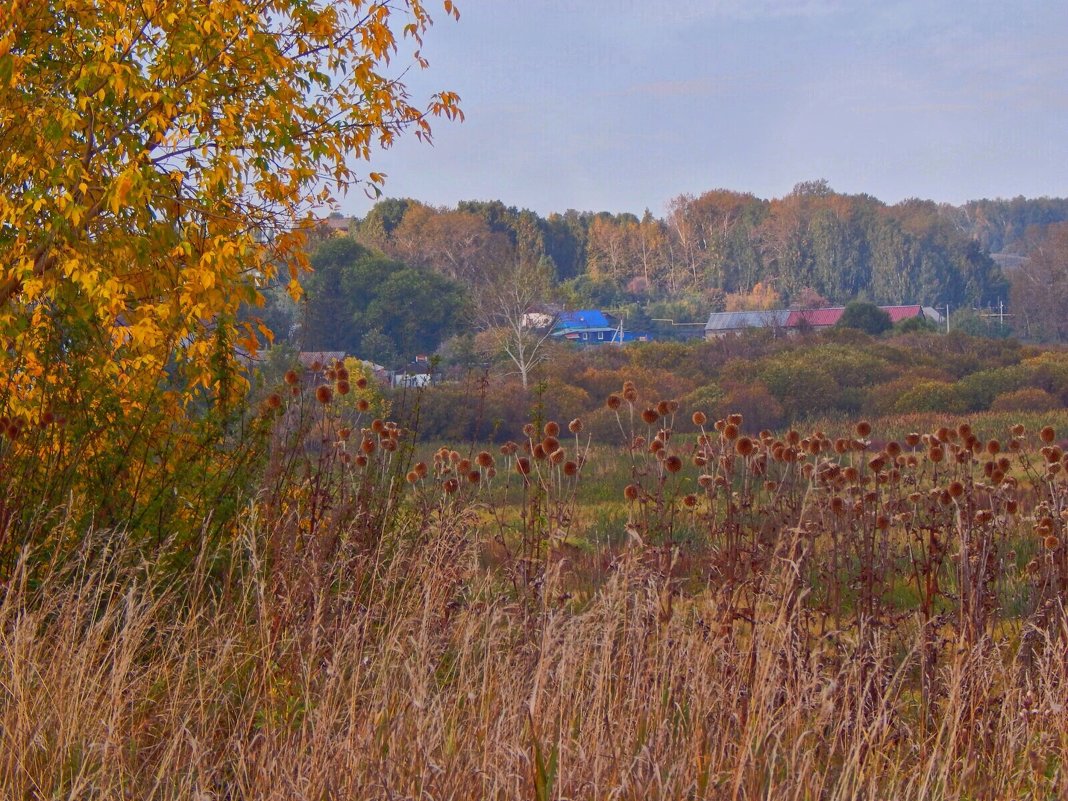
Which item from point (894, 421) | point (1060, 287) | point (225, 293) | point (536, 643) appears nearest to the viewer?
point (536, 643)

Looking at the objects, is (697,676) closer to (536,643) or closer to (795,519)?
(536,643)

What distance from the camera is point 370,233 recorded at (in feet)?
175

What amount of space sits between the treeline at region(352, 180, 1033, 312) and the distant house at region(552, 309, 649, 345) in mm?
4393

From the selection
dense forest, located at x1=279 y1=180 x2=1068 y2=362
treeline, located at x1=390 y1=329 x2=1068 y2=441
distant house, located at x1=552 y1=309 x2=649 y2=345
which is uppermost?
dense forest, located at x1=279 y1=180 x2=1068 y2=362

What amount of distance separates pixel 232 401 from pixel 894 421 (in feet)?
60.1

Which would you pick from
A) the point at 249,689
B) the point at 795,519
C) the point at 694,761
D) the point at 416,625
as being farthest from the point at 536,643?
the point at 795,519

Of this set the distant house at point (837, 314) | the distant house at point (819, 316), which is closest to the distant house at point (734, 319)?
the distant house at point (819, 316)

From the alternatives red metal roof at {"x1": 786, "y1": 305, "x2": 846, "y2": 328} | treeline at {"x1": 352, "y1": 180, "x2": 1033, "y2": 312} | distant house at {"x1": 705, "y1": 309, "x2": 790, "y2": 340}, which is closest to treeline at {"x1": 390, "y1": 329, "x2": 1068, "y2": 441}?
red metal roof at {"x1": 786, "y1": 305, "x2": 846, "y2": 328}

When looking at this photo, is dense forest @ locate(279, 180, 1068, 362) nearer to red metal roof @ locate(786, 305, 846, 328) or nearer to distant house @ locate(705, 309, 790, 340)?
distant house @ locate(705, 309, 790, 340)

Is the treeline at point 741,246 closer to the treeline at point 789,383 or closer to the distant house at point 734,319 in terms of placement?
the distant house at point 734,319

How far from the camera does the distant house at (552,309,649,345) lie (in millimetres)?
46263

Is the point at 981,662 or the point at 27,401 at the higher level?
the point at 27,401

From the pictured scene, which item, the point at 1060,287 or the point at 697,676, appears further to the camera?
the point at 1060,287

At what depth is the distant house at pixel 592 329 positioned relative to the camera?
152ft
